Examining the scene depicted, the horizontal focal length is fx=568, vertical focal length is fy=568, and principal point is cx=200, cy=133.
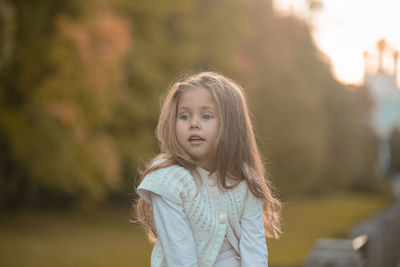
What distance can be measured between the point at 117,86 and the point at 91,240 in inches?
202

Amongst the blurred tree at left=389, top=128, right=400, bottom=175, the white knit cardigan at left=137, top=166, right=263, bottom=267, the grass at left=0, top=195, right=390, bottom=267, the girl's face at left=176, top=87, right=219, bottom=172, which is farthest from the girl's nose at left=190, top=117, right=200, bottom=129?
the blurred tree at left=389, top=128, right=400, bottom=175

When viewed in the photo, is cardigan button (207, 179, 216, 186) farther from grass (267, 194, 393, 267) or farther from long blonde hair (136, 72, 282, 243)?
grass (267, 194, 393, 267)

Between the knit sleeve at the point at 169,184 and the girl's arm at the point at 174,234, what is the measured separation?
0.03m

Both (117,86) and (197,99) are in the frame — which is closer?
(197,99)

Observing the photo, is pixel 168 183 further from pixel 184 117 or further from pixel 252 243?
pixel 252 243

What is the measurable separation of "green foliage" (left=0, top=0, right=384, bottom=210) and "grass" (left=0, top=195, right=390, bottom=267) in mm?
1071

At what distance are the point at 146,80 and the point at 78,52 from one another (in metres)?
4.48

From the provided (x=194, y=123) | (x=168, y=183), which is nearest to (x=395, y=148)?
(x=194, y=123)

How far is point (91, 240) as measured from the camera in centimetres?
1739

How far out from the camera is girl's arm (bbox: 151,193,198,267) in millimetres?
2315

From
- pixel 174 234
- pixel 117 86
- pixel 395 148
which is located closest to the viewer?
pixel 174 234

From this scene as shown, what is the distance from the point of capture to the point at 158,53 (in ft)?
72.0

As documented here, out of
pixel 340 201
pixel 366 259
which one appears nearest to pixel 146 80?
pixel 366 259

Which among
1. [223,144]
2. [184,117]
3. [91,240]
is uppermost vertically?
[184,117]
